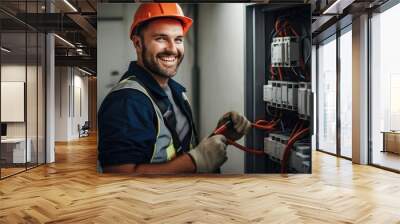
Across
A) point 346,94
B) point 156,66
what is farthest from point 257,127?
point 346,94

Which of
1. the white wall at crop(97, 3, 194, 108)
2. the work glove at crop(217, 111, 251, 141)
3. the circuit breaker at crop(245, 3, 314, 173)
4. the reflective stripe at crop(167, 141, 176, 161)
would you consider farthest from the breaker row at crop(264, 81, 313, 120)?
the reflective stripe at crop(167, 141, 176, 161)

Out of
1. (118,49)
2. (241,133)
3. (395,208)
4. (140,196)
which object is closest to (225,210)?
(140,196)

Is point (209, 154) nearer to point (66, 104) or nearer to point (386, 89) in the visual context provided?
point (386, 89)

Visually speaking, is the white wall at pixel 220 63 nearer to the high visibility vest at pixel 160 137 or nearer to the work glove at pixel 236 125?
the work glove at pixel 236 125

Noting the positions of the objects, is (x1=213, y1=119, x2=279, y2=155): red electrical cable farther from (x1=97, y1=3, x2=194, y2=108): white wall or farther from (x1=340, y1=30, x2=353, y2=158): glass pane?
(x1=340, y1=30, x2=353, y2=158): glass pane

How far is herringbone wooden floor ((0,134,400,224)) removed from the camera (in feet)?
13.1

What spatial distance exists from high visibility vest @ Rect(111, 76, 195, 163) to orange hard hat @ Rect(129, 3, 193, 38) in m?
0.81

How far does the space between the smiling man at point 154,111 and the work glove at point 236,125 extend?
0.02 metres

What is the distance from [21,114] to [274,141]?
15.4 ft

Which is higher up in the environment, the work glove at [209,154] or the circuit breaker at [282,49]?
the circuit breaker at [282,49]

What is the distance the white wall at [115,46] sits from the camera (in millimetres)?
6637

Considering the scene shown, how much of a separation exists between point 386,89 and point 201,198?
4638 millimetres

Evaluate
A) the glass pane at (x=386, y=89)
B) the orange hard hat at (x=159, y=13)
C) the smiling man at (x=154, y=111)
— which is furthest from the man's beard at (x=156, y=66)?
the glass pane at (x=386, y=89)

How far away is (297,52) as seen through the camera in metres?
6.71
